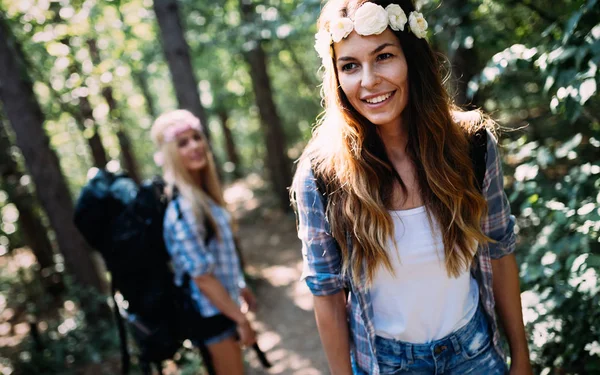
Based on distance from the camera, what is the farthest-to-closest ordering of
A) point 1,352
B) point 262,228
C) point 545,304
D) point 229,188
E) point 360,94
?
point 229,188 → point 262,228 → point 1,352 → point 545,304 → point 360,94

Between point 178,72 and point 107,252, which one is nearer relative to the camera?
point 107,252

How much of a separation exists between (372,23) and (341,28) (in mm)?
117

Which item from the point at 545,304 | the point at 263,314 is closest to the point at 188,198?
the point at 545,304

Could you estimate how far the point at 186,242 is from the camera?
8.86 feet

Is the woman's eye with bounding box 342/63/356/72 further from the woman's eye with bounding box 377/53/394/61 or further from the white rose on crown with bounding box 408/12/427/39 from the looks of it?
the white rose on crown with bounding box 408/12/427/39

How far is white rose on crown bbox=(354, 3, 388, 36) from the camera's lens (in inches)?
59.2

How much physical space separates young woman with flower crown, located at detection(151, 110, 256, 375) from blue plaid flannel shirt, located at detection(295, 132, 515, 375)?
1262mm

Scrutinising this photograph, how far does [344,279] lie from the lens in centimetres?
165

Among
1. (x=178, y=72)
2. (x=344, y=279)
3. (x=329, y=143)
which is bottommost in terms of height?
(x=344, y=279)

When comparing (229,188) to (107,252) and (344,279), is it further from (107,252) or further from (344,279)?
(344,279)

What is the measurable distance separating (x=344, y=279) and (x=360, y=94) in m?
0.72

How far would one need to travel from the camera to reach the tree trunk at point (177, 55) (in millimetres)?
5961

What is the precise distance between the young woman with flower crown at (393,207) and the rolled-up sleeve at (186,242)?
1268 millimetres

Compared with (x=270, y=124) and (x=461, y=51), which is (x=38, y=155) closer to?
(x=461, y=51)
